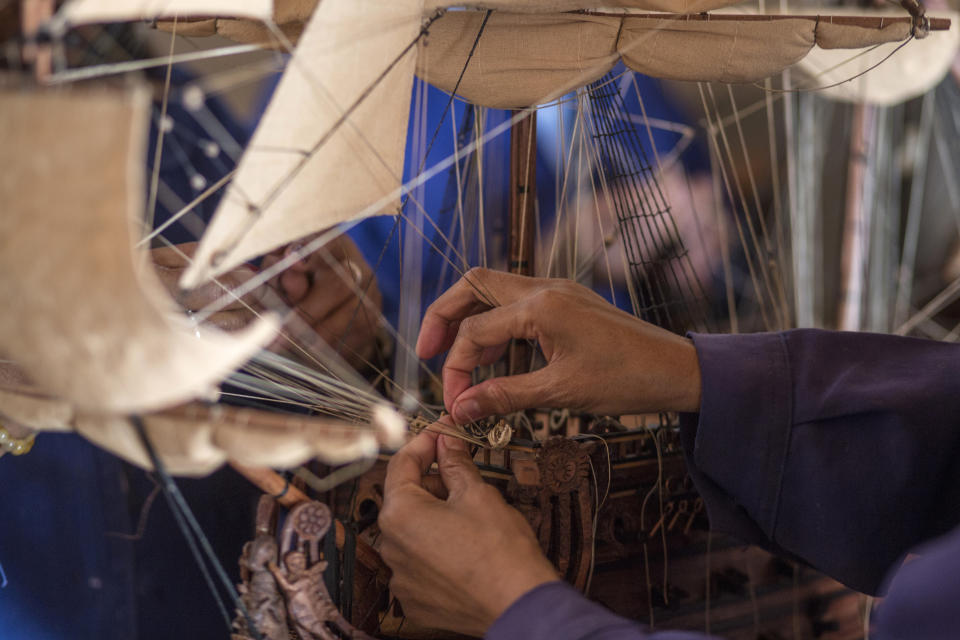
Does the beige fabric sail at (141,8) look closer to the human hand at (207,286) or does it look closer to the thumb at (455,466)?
the human hand at (207,286)

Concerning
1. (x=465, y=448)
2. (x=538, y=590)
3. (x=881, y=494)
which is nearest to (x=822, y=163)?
(x=881, y=494)

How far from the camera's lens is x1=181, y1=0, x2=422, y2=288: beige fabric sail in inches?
21.8

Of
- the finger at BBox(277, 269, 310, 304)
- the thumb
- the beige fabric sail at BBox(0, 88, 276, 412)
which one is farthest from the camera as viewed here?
the finger at BBox(277, 269, 310, 304)

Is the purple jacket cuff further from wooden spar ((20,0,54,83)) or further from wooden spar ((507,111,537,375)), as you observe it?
wooden spar ((20,0,54,83))

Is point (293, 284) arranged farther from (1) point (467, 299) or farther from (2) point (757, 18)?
(2) point (757, 18)

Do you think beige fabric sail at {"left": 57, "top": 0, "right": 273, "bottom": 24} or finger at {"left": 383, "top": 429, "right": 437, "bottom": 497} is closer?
beige fabric sail at {"left": 57, "top": 0, "right": 273, "bottom": 24}

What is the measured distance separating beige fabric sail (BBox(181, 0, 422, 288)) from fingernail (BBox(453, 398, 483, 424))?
206mm

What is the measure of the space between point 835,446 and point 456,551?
1.33ft

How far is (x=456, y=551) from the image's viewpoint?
58 cm

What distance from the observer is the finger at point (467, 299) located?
813 millimetres

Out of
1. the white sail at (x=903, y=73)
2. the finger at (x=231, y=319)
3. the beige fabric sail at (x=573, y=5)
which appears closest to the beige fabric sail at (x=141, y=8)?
the beige fabric sail at (x=573, y=5)

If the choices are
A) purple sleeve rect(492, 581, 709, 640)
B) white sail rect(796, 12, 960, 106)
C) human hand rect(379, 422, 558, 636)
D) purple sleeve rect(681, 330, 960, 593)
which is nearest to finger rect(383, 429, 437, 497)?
human hand rect(379, 422, 558, 636)

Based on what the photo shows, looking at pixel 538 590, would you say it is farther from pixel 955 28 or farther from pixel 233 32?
pixel 955 28

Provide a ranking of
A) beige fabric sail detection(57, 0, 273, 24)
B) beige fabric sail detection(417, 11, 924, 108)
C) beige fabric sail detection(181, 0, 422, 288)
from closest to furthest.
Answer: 1. beige fabric sail detection(57, 0, 273, 24)
2. beige fabric sail detection(181, 0, 422, 288)
3. beige fabric sail detection(417, 11, 924, 108)
